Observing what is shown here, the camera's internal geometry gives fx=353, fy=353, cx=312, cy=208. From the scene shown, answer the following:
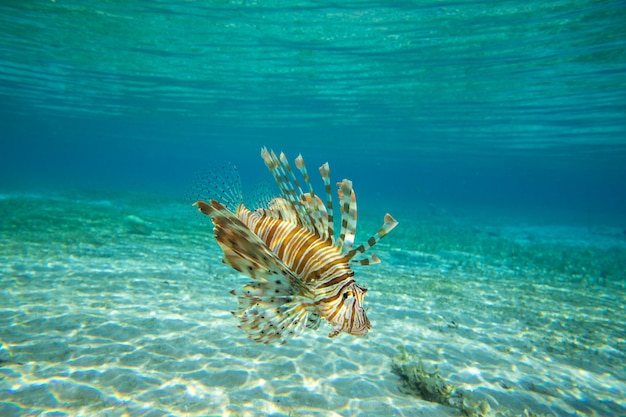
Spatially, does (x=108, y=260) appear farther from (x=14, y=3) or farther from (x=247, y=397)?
(x=14, y=3)

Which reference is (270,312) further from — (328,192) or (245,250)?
(328,192)

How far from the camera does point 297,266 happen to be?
8.79ft

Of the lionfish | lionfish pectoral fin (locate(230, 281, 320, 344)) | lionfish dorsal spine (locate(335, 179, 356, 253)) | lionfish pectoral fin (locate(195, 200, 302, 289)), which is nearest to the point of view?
lionfish pectoral fin (locate(195, 200, 302, 289))

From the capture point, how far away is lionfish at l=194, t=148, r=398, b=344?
2043 mm

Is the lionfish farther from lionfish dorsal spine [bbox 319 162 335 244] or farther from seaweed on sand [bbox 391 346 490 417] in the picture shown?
seaweed on sand [bbox 391 346 490 417]

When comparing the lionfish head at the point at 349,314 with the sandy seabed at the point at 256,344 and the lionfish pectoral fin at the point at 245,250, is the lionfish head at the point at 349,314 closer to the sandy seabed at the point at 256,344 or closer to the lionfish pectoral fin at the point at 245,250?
the lionfish pectoral fin at the point at 245,250

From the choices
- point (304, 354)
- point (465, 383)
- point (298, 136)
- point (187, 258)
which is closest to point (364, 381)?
point (304, 354)

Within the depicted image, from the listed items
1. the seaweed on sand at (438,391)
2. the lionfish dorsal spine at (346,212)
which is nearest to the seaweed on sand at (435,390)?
the seaweed on sand at (438,391)

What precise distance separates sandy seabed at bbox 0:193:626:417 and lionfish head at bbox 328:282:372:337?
179 centimetres

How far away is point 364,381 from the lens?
420cm

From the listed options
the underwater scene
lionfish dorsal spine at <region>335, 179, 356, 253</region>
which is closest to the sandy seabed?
the underwater scene

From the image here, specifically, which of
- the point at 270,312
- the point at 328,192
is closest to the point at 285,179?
the point at 328,192

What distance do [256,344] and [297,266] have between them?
8.85ft

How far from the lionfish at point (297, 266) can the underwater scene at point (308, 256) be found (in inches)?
0.6
